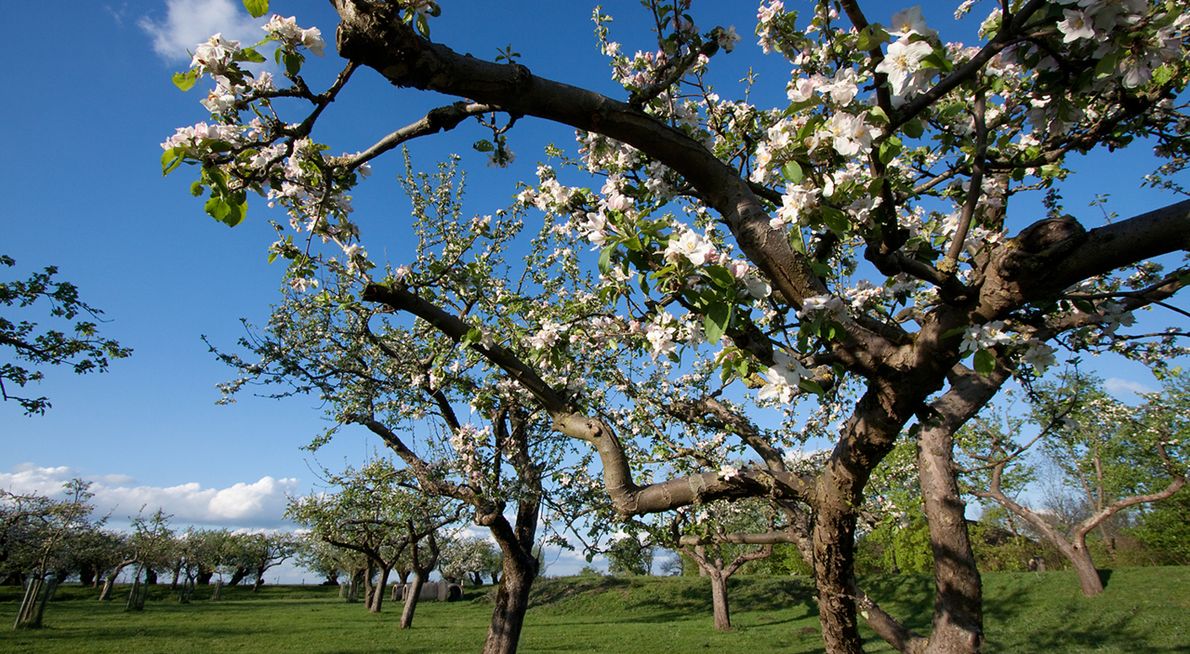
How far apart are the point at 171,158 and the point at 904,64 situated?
2.44m

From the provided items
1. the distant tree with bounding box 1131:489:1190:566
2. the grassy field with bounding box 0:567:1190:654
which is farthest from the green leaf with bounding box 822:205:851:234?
the distant tree with bounding box 1131:489:1190:566

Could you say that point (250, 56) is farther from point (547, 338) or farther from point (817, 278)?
point (817, 278)

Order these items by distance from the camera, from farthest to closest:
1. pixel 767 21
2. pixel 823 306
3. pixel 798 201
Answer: pixel 767 21, pixel 823 306, pixel 798 201

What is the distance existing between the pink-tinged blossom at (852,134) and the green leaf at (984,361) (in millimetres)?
753

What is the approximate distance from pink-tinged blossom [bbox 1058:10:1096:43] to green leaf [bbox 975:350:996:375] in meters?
0.92

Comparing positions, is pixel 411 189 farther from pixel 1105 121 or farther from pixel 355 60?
pixel 1105 121

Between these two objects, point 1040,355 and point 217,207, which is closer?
point 1040,355

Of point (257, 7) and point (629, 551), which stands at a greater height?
point (257, 7)

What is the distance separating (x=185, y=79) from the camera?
6.74 ft

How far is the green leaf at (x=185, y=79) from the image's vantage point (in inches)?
80.7

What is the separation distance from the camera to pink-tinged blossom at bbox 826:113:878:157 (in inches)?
70.4

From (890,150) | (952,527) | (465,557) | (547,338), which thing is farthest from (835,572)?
(465,557)

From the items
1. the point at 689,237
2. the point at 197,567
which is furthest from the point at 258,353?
the point at 197,567

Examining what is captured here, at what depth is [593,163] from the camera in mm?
3307
